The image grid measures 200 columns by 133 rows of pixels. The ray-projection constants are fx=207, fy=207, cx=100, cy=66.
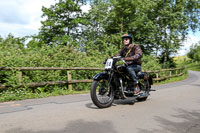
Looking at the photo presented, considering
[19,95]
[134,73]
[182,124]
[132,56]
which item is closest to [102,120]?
[182,124]

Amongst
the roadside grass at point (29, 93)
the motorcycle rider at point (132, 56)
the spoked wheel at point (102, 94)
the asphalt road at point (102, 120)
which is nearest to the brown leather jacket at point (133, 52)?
the motorcycle rider at point (132, 56)

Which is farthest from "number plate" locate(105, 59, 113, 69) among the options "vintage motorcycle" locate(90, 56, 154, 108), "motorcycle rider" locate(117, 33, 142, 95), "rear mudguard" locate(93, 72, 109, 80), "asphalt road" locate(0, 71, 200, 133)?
"asphalt road" locate(0, 71, 200, 133)

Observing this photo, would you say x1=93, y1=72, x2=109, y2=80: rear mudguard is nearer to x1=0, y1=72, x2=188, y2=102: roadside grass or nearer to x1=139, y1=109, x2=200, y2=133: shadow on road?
x1=139, y1=109, x2=200, y2=133: shadow on road

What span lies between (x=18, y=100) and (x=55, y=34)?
76.1ft

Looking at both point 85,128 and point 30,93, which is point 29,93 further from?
point 85,128

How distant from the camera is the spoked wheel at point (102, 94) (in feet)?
16.6

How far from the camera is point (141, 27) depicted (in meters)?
30.5

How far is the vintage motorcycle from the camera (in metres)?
5.11

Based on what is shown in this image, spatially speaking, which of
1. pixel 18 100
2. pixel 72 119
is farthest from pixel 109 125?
pixel 18 100

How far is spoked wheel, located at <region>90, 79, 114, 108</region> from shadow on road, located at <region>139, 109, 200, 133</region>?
145 centimetres

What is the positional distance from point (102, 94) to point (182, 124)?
2068 mm

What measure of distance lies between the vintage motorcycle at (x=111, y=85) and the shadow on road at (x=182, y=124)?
57.9 inches

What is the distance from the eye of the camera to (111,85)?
548 cm

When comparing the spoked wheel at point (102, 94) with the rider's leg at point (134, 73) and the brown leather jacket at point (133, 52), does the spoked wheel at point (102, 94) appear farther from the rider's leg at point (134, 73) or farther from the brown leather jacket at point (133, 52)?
the brown leather jacket at point (133, 52)
